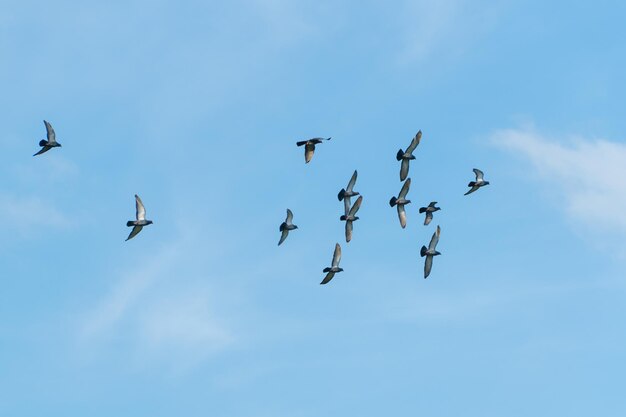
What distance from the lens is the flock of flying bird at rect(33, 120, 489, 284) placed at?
139 meters

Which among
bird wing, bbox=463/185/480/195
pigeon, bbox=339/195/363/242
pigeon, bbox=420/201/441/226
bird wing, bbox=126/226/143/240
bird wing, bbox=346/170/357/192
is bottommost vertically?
bird wing, bbox=126/226/143/240

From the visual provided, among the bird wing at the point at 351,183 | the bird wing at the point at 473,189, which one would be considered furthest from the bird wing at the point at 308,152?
the bird wing at the point at 473,189

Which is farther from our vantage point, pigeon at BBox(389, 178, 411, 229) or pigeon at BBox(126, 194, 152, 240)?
pigeon at BBox(389, 178, 411, 229)

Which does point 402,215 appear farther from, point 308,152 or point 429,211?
point 308,152

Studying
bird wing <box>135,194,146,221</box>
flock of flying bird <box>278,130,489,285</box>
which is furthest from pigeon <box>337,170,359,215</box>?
bird wing <box>135,194,146,221</box>

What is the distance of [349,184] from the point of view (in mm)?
145750

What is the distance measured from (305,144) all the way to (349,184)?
8552mm

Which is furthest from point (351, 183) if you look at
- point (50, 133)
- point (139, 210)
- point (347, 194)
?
point (50, 133)

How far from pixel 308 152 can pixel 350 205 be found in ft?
31.4

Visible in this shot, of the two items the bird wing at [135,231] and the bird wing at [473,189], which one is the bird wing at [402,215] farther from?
the bird wing at [135,231]

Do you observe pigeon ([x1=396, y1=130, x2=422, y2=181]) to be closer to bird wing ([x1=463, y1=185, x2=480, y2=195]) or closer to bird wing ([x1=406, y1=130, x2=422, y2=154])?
bird wing ([x1=406, y1=130, x2=422, y2=154])

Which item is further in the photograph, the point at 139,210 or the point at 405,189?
the point at 405,189

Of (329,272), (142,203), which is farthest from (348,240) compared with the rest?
(142,203)

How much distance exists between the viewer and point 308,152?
139 metres
